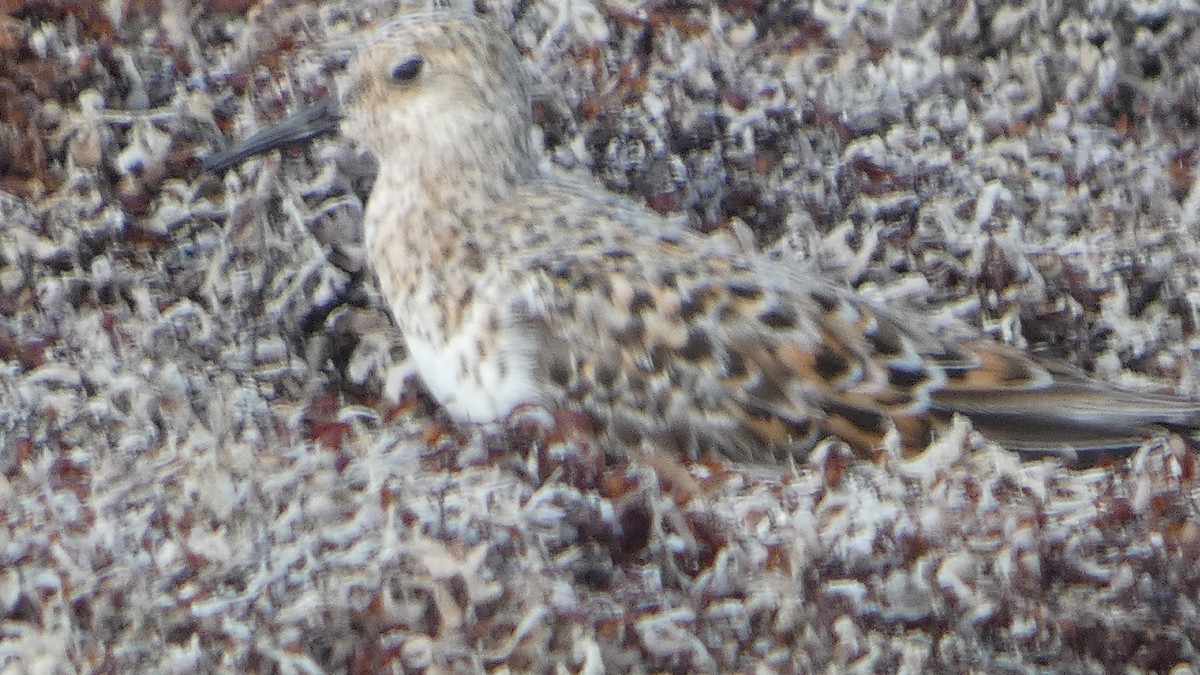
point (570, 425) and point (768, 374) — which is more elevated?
point (768, 374)

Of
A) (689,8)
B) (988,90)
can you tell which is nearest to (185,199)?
(689,8)

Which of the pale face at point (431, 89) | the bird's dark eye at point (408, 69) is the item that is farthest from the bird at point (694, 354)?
the bird's dark eye at point (408, 69)

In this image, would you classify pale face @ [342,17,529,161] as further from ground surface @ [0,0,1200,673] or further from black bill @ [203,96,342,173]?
ground surface @ [0,0,1200,673]

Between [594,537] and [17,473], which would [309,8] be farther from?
[594,537]

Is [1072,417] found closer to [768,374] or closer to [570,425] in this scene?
[768,374]

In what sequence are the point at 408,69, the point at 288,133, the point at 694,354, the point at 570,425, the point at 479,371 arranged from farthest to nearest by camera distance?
the point at 288,133 → the point at 408,69 → the point at 479,371 → the point at 694,354 → the point at 570,425

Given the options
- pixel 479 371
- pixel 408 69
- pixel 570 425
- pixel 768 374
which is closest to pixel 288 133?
pixel 408 69
